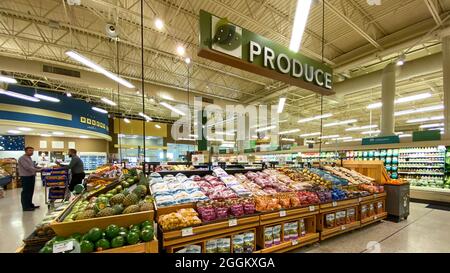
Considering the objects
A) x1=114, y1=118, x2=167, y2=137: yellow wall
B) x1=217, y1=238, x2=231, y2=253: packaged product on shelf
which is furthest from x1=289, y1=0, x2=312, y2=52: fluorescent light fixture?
x1=114, y1=118, x2=167, y2=137: yellow wall

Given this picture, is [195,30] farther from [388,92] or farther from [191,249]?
[388,92]

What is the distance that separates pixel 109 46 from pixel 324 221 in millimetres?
9185

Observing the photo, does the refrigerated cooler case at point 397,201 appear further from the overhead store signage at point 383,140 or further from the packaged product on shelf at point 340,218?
the overhead store signage at point 383,140

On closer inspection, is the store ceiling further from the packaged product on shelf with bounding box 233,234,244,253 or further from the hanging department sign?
the packaged product on shelf with bounding box 233,234,244,253

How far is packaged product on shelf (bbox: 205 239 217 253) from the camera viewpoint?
230 cm

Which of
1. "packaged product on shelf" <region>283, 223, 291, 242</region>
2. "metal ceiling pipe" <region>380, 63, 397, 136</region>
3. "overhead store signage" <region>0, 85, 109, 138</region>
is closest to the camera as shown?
"packaged product on shelf" <region>283, 223, 291, 242</region>

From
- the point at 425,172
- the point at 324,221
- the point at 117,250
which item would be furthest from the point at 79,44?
the point at 425,172

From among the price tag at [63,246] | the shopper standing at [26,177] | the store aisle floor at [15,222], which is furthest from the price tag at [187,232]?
the shopper standing at [26,177]

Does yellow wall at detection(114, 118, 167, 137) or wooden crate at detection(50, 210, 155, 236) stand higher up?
yellow wall at detection(114, 118, 167, 137)

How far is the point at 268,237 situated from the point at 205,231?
992 mm

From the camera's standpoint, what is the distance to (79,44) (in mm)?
7734

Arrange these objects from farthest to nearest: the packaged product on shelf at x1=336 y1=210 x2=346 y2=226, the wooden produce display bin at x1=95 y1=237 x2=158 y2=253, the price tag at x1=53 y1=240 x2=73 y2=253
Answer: the packaged product on shelf at x1=336 y1=210 x2=346 y2=226
the wooden produce display bin at x1=95 y1=237 x2=158 y2=253
the price tag at x1=53 y1=240 x2=73 y2=253

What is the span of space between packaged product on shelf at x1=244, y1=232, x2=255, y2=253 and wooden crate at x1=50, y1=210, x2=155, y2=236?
121cm

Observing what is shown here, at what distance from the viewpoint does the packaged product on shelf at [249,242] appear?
8.39ft
